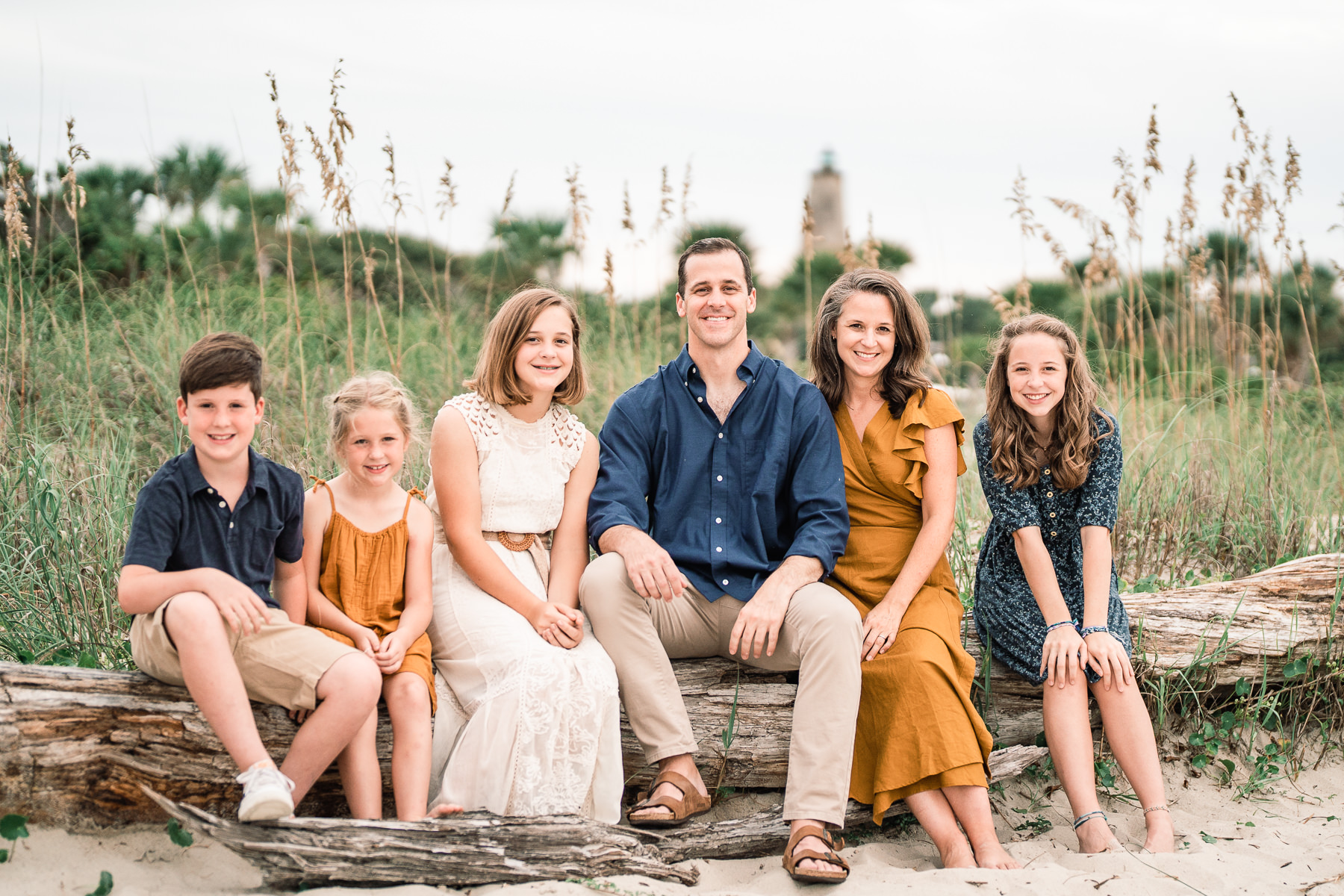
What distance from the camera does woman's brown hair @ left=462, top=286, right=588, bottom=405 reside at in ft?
9.28

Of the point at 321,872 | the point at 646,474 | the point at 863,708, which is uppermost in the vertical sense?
the point at 646,474

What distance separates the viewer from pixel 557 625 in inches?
103

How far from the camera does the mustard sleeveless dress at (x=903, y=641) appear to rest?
8.21 ft

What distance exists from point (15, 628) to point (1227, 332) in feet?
16.7

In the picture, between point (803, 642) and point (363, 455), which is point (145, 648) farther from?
point (803, 642)

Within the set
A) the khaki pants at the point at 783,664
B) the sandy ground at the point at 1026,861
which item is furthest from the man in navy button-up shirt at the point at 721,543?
the sandy ground at the point at 1026,861

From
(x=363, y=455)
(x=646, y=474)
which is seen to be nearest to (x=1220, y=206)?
(x=646, y=474)

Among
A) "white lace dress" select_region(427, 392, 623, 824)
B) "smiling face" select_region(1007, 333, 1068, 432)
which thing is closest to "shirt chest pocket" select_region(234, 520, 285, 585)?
"white lace dress" select_region(427, 392, 623, 824)

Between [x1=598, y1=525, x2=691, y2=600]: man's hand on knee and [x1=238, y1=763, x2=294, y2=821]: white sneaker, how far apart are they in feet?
3.20

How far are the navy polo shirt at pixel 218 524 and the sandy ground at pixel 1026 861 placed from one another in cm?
62

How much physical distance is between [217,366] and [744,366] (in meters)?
1.47

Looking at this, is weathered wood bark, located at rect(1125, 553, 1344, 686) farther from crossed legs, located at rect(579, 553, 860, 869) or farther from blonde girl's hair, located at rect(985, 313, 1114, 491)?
crossed legs, located at rect(579, 553, 860, 869)

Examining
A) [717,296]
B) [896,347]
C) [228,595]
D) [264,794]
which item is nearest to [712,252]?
[717,296]

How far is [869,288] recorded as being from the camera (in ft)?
9.84
